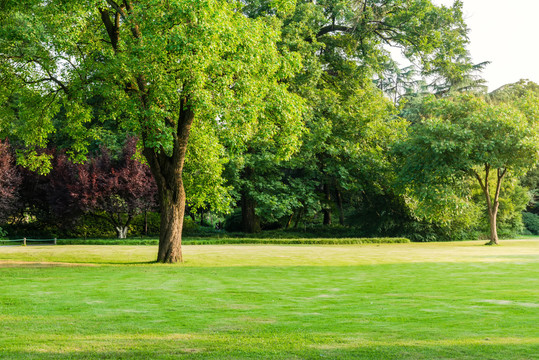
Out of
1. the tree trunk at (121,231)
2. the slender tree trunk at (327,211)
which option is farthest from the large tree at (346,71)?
the tree trunk at (121,231)

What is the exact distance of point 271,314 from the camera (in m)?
8.28

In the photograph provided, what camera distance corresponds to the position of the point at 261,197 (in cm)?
3450

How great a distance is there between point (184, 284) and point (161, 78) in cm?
702

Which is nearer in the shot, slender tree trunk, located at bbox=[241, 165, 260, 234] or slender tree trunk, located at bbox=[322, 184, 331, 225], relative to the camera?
slender tree trunk, located at bbox=[241, 165, 260, 234]

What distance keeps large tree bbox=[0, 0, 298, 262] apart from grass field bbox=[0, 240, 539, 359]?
4.98 metres

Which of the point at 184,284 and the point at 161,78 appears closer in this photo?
the point at 184,284

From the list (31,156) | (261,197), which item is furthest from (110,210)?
(31,156)

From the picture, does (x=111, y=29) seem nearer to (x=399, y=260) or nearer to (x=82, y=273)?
(x=82, y=273)

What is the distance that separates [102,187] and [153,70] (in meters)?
21.3

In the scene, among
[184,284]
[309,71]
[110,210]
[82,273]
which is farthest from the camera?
[110,210]

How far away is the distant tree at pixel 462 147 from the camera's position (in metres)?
30.8

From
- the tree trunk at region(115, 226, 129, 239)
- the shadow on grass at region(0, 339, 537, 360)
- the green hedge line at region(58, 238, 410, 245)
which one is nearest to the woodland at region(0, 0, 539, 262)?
the tree trunk at region(115, 226, 129, 239)

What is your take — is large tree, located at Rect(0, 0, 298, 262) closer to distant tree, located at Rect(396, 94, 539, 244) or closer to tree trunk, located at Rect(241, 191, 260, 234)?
distant tree, located at Rect(396, 94, 539, 244)

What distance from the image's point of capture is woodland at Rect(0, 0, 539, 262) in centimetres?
1672
